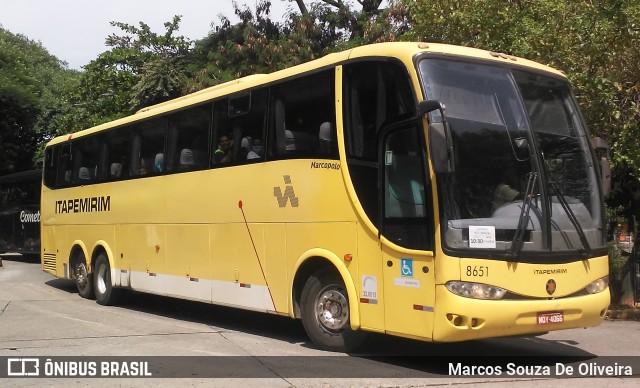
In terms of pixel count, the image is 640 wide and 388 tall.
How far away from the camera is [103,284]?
13977 millimetres

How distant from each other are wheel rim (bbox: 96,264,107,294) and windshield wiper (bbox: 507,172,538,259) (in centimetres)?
947

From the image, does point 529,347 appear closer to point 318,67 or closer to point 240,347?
point 240,347

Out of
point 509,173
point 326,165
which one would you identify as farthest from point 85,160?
point 509,173

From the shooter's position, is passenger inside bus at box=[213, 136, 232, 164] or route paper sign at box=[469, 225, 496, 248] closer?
route paper sign at box=[469, 225, 496, 248]

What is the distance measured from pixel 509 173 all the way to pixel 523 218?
49 cm

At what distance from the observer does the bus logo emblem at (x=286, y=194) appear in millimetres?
8789

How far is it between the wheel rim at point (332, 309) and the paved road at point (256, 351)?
1.26ft

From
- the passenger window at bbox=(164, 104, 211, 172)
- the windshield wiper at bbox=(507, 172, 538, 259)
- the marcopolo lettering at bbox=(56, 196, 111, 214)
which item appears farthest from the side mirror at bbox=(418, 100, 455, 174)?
the marcopolo lettering at bbox=(56, 196, 111, 214)

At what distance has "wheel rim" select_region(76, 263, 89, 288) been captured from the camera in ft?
48.0

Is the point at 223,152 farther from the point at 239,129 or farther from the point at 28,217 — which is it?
the point at 28,217

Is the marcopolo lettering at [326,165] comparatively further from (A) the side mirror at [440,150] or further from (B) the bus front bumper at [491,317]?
(B) the bus front bumper at [491,317]

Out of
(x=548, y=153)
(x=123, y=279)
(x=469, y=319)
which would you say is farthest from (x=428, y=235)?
(x=123, y=279)

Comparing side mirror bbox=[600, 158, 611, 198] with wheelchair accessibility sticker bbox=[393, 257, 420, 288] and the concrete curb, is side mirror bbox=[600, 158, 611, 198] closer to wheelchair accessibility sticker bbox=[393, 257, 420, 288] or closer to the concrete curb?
wheelchair accessibility sticker bbox=[393, 257, 420, 288]

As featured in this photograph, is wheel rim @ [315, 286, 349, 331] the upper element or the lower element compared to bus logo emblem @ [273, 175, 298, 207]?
lower
